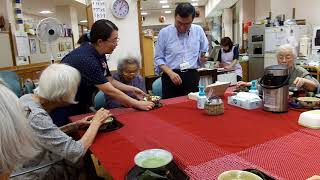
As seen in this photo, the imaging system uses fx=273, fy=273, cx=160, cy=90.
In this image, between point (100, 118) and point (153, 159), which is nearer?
point (153, 159)

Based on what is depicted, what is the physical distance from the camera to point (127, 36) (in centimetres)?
378

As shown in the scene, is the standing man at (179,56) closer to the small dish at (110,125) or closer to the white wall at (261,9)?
the small dish at (110,125)

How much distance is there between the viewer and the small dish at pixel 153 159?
1000mm

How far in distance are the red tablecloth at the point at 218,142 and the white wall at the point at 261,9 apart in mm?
6673

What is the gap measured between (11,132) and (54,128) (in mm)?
514

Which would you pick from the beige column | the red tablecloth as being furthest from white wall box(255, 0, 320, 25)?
the beige column

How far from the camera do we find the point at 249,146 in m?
1.20

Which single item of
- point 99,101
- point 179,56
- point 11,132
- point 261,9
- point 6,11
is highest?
point 261,9

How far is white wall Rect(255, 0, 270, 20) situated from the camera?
7.54 m

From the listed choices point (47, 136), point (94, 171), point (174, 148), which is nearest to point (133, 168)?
point (174, 148)

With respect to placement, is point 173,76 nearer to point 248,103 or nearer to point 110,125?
point 248,103

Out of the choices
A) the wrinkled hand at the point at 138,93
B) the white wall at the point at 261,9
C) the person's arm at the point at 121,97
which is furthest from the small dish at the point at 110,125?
the white wall at the point at 261,9

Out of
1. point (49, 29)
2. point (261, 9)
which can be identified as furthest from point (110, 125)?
point (261, 9)

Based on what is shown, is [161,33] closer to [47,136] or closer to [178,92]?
[178,92]
